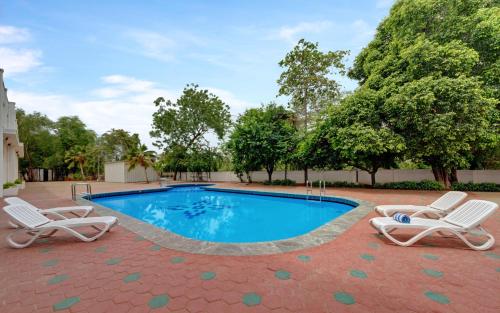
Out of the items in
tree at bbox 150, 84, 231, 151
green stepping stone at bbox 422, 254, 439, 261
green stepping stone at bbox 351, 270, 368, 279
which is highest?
tree at bbox 150, 84, 231, 151

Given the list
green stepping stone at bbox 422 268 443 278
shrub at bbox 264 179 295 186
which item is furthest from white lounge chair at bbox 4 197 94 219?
shrub at bbox 264 179 295 186

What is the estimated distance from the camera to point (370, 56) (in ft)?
44.7

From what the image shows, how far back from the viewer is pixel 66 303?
2.26m

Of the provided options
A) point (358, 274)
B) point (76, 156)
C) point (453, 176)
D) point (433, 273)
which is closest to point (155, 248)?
point (358, 274)

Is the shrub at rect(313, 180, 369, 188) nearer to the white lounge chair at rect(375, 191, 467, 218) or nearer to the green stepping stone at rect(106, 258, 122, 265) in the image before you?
the white lounge chair at rect(375, 191, 467, 218)

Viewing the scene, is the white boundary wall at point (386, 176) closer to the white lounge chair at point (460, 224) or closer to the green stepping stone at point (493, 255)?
the white lounge chair at point (460, 224)

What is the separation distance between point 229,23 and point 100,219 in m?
9.11

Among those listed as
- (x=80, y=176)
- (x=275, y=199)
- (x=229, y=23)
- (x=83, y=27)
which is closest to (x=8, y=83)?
(x=83, y=27)

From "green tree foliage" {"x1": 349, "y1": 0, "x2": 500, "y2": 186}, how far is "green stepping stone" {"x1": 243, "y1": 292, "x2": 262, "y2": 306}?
10.9 metres

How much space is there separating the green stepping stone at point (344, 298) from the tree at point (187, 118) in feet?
74.3

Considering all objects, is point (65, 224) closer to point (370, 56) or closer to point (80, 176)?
point (370, 56)

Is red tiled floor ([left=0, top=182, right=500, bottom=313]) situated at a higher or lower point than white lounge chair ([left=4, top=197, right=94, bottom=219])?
lower

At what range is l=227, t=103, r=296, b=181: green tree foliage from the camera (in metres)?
16.4

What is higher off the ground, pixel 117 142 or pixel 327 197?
pixel 117 142
